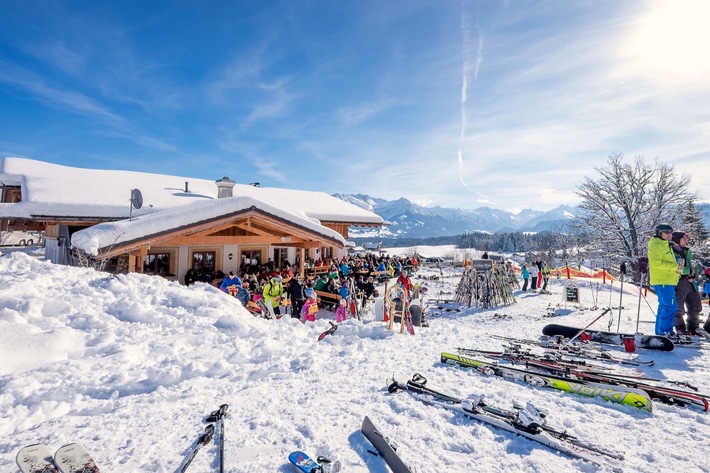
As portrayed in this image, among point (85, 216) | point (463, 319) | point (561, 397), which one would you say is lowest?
point (463, 319)

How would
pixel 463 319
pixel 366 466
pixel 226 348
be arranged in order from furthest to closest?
1. pixel 463 319
2. pixel 226 348
3. pixel 366 466

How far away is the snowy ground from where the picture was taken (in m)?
2.97

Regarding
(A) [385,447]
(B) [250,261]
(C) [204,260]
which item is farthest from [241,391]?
(B) [250,261]

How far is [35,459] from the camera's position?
2.70 meters

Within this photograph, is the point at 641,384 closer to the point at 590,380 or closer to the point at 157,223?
the point at 590,380

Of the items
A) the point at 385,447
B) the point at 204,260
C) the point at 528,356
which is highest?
the point at 204,260

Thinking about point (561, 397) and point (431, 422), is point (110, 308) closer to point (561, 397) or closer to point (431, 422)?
point (431, 422)

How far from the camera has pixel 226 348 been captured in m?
5.42

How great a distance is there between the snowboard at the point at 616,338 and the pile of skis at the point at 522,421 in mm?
4451

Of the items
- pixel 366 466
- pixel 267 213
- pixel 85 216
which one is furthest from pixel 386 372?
pixel 85 216

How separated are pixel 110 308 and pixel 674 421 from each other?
27.1ft

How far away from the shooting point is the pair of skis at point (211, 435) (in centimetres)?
270

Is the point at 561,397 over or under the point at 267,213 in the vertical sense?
under

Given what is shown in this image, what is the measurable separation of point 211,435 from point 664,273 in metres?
8.67
